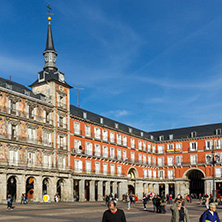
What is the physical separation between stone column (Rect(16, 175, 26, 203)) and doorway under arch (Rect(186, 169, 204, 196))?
45.6 m

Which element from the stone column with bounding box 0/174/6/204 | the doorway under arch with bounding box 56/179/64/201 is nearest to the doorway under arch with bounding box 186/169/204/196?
the doorway under arch with bounding box 56/179/64/201

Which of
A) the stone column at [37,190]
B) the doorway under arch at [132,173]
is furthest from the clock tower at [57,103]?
the doorway under arch at [132,173]

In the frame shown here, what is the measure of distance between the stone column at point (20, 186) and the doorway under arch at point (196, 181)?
4562cm

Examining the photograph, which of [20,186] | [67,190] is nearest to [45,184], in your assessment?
[67,190]

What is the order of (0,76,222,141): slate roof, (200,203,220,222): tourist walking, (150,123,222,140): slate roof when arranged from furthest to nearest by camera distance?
1. (150,123,222,140): slate roof
2. (0,76,222,141): slate roof
3. (200,203,220,222): tourist walking

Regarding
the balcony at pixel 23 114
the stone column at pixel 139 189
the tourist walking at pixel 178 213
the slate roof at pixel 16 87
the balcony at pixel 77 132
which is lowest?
the stone column at pixel 139 189

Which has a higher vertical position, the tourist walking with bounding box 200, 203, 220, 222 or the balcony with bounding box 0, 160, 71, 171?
the balcony with bounding box 0, 160, 71, 171

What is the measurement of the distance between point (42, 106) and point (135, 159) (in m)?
30.4

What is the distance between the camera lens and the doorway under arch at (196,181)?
7994 cm

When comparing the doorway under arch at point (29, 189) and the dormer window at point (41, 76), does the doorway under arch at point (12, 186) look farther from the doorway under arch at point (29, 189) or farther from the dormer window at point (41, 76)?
the dormer window at point (41, 76)

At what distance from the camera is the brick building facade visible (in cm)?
4538

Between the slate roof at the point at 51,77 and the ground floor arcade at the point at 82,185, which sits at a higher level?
the slate roof at the point at 51,77

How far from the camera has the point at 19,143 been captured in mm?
45406

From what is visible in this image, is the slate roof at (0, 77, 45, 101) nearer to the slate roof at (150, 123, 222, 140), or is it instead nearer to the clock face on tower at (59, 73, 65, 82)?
the clock face on tower at (59, 73, 65, 82)
